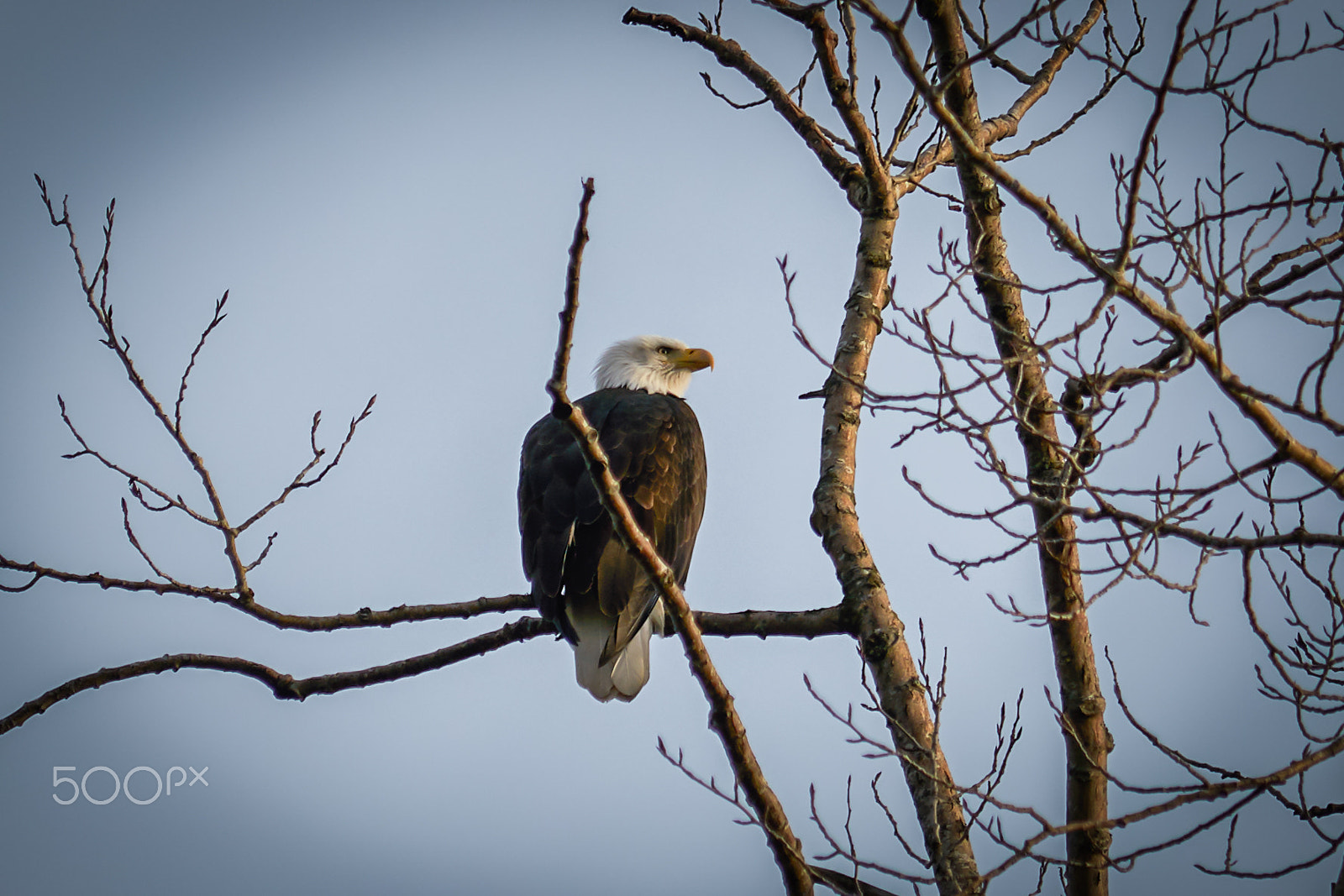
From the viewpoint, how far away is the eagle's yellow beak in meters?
6.78

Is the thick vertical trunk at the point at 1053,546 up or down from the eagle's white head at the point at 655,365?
down

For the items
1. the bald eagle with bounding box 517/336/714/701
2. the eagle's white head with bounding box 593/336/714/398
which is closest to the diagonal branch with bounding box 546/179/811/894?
the bald eagle with bounding box 517/336/714/701

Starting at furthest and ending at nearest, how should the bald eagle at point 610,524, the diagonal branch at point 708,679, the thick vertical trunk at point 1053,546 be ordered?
the bald eagle at point 610,524 < the thick vertical trunk at point 1053,546 < the diagonal branch at point 708,679

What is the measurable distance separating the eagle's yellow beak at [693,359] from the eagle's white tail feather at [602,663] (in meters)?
2.59

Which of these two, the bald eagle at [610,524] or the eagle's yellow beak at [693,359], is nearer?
the bald eagle at [610,524]

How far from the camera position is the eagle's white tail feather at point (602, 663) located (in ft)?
14.7

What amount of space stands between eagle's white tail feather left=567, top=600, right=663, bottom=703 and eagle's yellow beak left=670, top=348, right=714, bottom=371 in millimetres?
2587

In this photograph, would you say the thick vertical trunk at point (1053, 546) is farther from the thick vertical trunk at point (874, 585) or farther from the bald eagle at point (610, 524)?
the bald eagle at point (610, 524)

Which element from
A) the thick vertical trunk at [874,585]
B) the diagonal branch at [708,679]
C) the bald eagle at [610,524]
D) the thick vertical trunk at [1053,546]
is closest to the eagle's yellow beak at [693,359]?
the bald eagle at [610,524]

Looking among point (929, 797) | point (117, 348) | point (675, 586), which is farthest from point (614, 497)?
point (117, 348)

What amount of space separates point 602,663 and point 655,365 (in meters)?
2.83

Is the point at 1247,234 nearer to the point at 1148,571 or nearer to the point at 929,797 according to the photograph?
the point at 1148,571

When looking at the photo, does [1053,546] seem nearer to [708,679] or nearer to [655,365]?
[708,679]

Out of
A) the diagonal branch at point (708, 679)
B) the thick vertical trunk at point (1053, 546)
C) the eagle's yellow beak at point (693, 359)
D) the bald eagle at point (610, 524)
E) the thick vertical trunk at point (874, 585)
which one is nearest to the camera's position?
the diagonal branch at point (708, 679)
